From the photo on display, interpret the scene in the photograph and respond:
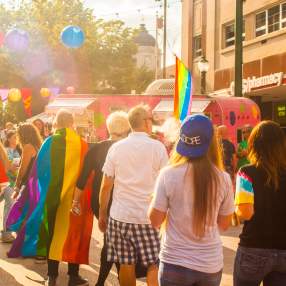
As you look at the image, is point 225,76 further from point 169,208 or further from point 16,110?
point 169,208

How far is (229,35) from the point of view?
82.5 ft

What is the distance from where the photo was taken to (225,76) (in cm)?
2359

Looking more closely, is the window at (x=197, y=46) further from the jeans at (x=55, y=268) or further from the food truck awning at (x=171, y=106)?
the jeans at (x=55, y=268)

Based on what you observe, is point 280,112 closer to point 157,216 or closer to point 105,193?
point 105,193

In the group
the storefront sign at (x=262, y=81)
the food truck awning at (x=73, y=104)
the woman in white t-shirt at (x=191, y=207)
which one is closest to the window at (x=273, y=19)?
the storefront sign at (x=262, y=81)

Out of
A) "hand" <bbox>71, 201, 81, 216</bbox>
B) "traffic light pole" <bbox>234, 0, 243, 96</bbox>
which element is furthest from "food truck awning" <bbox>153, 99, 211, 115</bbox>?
"hand" <bbox>71, 201, 81, 216</bbox>

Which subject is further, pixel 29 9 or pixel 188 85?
pixel 29 9

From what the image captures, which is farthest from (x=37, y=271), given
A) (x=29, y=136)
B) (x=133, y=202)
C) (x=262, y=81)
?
(x=262, y=81)

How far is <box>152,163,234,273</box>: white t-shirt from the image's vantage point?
306 cm

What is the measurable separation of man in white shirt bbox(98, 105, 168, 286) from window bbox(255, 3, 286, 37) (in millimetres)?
18200

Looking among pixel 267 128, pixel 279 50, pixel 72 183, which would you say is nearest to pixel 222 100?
pixel 279 50

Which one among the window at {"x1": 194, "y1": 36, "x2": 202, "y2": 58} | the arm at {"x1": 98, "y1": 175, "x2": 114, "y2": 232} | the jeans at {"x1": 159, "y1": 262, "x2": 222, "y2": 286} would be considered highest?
the window at {"x1": 194, "y1": 36, "x2": 202, "y2": 58}

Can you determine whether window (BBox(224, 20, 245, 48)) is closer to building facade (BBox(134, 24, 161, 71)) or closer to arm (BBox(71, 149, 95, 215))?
arm (BBox(71, 149, 95, 215))

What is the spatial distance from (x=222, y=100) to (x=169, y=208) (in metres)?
13.6
